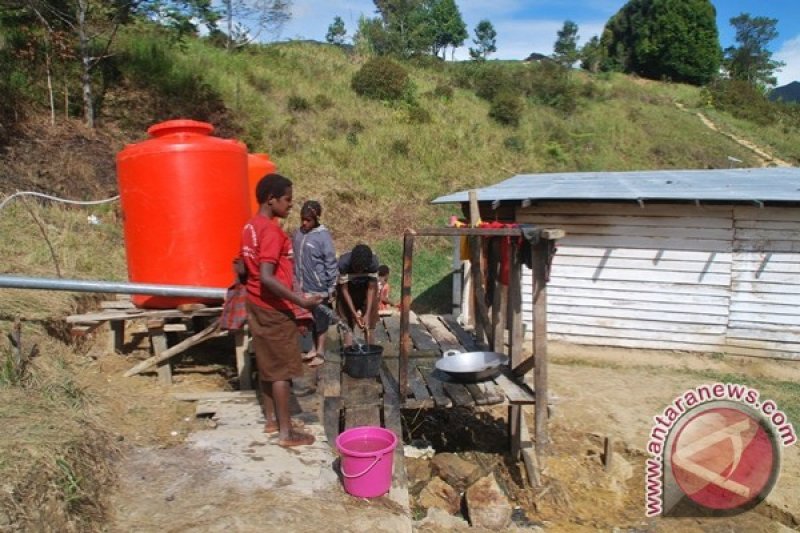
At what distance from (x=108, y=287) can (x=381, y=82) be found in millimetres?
18194

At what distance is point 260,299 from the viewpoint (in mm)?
3307

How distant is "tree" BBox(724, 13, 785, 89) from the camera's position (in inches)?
1671

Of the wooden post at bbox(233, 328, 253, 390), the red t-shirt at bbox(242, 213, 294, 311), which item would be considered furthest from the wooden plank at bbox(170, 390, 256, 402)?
the red t-shirt at bbox(242, 213, 294, 311)

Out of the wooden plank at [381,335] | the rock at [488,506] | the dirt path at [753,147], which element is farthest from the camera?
the dirt path at [753,147]

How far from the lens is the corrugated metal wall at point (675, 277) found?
26.4 feet

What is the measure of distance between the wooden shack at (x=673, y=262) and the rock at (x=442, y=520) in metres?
5.22

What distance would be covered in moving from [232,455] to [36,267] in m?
4.28

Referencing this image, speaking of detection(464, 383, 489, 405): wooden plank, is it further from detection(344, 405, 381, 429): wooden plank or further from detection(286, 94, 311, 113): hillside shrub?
detection(286, 94, 311, 113): hillside shrub

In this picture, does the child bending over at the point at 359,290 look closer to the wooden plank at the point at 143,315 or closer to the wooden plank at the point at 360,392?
the wooden plank at the point at 360,392

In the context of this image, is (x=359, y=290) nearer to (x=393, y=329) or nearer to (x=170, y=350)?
(x=393, y=329)

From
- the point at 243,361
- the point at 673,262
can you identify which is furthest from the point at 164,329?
the point at 673,262

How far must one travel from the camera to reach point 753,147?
24.8 metres

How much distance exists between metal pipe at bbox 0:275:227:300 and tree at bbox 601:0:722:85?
3921 cm

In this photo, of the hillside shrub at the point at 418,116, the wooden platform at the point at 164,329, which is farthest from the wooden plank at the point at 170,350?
the hillside shrub at the point at 418,116
